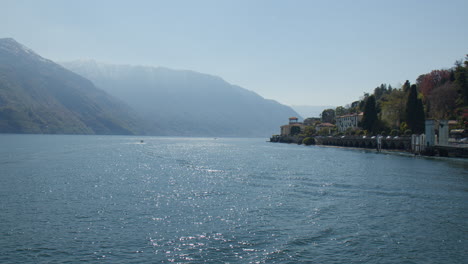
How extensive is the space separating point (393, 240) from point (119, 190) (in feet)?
78.8

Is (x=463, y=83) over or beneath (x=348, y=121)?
over

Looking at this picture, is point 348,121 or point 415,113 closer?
point 415,113

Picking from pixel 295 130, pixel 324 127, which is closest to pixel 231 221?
pixel 324 127

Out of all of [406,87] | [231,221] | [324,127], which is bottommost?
[231,221]

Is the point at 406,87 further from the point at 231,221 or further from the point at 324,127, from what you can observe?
the point at 231,221

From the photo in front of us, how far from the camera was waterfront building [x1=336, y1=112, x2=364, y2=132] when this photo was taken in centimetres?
15150

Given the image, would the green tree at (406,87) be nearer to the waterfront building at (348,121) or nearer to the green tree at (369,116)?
the waterfront building at (348,121)

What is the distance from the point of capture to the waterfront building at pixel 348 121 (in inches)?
5965

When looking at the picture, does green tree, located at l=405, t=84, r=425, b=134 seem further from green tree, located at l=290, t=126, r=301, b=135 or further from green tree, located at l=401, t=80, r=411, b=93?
green tree, located at l=290, t=126, r=301, b=135

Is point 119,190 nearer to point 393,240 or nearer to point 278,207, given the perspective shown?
point 278,207

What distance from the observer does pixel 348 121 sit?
162 metres

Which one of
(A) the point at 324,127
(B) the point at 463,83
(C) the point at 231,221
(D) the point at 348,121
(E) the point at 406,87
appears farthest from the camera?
(A) the point at 324,127

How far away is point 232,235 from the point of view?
63.8 feet

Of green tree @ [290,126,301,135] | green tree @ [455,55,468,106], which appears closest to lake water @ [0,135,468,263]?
green tree @ [455,55,468,106]
